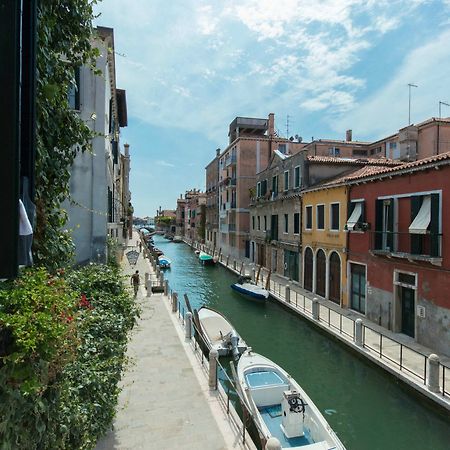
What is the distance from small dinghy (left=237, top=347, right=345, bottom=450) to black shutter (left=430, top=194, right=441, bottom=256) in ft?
22.9

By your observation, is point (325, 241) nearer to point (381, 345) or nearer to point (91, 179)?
point (381, 345)

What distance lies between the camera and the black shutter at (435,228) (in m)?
11.7

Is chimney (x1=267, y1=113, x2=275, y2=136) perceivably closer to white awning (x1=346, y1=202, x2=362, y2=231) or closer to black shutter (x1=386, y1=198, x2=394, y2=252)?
white awning (x1=346, y1=202, x2=362, y2=231)

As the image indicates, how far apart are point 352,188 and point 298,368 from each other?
9.34m

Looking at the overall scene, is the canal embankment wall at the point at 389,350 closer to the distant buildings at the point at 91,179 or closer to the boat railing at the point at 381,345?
the boat railing at the point at 381,345

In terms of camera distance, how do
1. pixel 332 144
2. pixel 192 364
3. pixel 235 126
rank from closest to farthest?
pixel 192 364 → pixel 332 144 → pixel 235 126

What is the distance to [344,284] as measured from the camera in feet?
58.4

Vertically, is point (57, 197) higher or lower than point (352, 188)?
lower

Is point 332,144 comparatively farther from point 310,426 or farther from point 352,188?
point 310,426

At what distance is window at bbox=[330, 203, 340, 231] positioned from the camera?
18.8m

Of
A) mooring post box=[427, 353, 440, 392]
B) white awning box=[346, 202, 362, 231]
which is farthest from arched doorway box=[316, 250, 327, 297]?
mooring post box=[427, 353, 440, 392]

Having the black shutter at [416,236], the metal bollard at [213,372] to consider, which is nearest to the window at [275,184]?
the black shutter at [416,236]

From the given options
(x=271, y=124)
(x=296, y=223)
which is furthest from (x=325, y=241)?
(x=271, y=124)

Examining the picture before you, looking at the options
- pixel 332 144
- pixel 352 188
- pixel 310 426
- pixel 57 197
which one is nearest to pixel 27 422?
pixel 57 197
